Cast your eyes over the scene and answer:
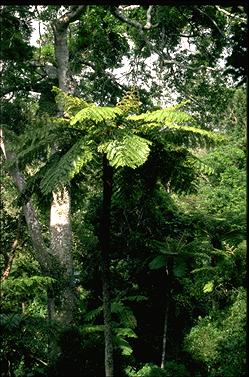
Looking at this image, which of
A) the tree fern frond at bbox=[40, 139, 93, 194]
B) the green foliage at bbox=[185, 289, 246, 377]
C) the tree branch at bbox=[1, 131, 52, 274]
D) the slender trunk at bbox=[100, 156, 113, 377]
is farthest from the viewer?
the green foliage at bbox=[185, 289, 246, 377]

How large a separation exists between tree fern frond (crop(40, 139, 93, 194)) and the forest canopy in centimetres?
2

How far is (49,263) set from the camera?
9.19m

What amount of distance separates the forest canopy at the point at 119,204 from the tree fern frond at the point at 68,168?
0.02 meters

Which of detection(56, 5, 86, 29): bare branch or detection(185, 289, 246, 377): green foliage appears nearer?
detection(56, 5, 86, 29): bare branch

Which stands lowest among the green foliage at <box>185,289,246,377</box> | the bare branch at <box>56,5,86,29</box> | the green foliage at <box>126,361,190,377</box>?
the green foliage at <box>126,361,190,377</box>

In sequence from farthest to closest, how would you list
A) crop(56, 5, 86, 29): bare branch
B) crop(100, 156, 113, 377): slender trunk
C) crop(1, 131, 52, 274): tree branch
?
crop(1, 131, 52, 274): tree branch
crop(56, 5, 86, 29): bare branch
crop(100, 156, 113, 377): slender trunk

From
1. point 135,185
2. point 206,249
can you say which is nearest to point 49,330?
point 135,185

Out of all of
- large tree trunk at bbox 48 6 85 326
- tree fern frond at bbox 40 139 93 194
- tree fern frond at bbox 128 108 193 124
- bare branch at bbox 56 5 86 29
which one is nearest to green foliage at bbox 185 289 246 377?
large tree trunk at bbox 48 6 85 326

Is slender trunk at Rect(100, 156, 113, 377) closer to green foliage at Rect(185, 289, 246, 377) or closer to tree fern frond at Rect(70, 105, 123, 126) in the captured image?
tree fern frond at Rect(70, 105, 123, 126)

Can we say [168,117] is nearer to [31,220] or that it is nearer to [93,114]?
[93,114]

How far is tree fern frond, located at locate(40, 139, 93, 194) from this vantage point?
15.7ft

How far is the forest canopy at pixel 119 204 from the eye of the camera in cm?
562

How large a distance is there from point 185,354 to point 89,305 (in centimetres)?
294

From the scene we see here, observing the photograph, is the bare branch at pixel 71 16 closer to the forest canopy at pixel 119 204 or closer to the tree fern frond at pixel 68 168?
the forest canopy at pixel 119 204
